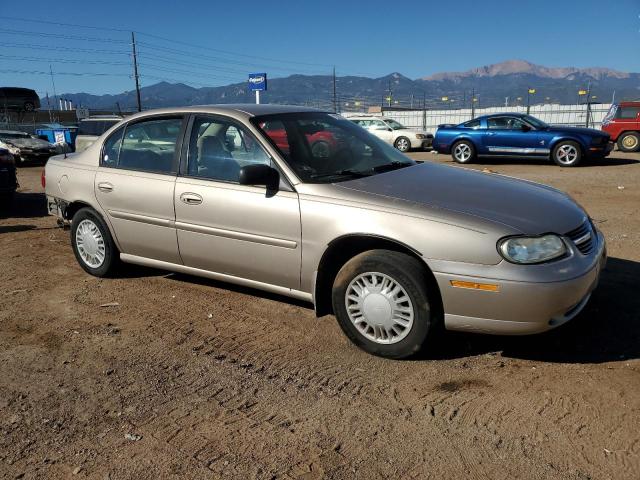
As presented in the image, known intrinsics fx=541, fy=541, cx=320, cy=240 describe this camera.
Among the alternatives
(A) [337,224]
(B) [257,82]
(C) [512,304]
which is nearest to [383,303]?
(A) [337,224]

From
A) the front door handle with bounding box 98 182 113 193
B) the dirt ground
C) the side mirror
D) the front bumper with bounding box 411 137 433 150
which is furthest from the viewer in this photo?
the front bumper with bounding box 411 137 433 150

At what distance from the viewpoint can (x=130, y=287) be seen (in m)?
5.04

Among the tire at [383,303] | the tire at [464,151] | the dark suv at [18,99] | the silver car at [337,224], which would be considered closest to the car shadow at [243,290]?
the silver car at [337,224]

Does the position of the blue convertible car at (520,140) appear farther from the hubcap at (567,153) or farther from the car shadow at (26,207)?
the car shadow at (26,207)

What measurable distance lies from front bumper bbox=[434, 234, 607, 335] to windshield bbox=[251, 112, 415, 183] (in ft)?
3.94

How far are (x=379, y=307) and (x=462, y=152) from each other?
1378cm

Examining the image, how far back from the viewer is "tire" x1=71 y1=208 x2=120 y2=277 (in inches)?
197

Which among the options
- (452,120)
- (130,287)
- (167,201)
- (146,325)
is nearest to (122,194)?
(167,201)

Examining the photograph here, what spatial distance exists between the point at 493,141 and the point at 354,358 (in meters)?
13.4

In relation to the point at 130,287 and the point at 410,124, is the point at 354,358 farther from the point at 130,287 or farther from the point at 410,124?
the point at 410,124

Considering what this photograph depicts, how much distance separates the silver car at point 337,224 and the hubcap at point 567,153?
11.3 metres

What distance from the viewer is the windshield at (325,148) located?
393 cm

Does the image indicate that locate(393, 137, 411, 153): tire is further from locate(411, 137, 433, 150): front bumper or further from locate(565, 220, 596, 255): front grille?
locate(565, 220, 596, 255): front grille

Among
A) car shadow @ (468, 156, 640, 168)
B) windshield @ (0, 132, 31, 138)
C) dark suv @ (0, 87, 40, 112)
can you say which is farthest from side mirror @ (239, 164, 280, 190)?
dark suv @ (0, 87, 40, 112)
